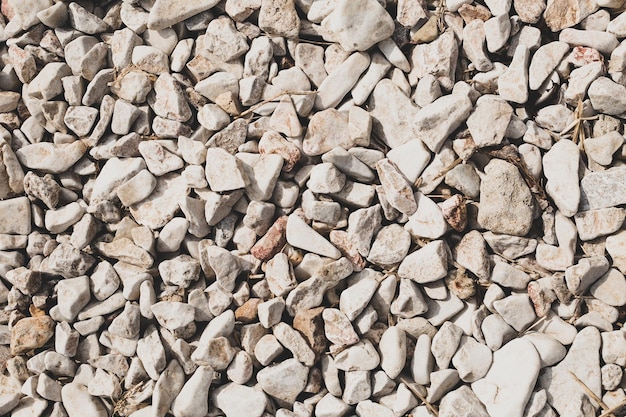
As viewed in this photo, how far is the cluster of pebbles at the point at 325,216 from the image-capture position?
1417mm

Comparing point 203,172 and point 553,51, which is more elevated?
point 553,51

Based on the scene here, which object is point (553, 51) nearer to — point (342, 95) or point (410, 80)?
point (410, 80)

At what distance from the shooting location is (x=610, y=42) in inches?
57.8

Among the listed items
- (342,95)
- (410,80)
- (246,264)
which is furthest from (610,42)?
(246,264)

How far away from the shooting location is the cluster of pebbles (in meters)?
1.42

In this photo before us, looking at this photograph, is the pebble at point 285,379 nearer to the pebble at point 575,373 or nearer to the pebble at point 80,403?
the pebble at point 80,403

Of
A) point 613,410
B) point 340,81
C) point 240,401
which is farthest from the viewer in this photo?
point 340,81

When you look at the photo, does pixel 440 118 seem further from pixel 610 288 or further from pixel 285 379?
pixel 285 379

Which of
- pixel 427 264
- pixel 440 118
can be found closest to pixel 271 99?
pixel 440 118

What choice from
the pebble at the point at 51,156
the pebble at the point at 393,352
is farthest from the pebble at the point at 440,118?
the pebble at the point at 51,156

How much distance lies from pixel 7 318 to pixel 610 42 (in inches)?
62.8

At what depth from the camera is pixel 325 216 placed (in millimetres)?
1492

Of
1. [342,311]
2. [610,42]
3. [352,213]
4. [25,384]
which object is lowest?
[25,384]

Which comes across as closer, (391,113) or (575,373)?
(575,373)
